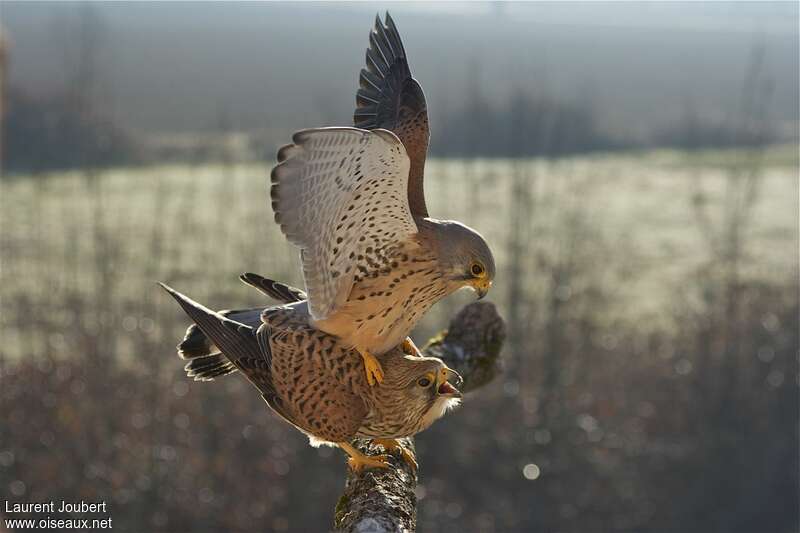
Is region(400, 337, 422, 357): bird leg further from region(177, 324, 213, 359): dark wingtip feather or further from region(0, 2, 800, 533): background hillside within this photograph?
region(0, 2, 800, 533): background hillside

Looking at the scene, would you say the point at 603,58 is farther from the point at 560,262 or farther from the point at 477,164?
the point at 560,262

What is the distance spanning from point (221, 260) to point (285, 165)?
25.0ft

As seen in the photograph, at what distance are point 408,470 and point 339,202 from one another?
1.11 metres

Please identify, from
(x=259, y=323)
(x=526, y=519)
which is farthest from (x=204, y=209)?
(x=259, y=323)

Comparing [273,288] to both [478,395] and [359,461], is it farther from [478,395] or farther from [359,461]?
[478,395]

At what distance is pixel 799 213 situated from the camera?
12414 millimetres

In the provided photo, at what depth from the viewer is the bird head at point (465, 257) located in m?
2.78

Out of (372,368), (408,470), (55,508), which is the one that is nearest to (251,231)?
(55,508)

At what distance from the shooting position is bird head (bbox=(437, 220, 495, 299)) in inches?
109

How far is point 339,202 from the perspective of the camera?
262 cm

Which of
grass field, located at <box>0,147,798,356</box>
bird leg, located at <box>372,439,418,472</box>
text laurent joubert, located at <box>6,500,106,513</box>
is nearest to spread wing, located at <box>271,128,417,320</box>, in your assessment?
bird leg, located at <box>372,439,418,472</box>

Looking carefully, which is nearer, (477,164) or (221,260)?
(221,260)

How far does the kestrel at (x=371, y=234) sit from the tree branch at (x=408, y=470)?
1.19 feet

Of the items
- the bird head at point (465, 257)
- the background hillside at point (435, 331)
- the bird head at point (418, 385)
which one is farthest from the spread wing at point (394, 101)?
the background hillside at point (435, 331)
